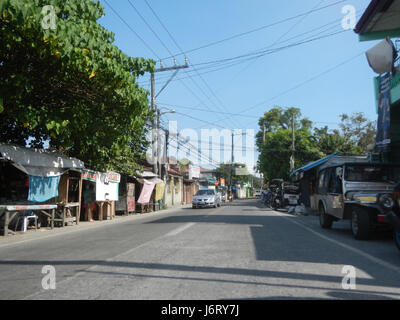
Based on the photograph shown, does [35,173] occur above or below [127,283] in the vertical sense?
above

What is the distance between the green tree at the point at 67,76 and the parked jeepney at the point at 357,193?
6.89 meters

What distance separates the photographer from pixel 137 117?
1246cm

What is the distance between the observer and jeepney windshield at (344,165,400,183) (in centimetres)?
1027

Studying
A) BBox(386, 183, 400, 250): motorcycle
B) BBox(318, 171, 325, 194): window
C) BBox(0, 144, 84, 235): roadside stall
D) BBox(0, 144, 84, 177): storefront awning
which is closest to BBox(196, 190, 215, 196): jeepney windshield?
BBox(0, 144, 84, 235): roadside stall

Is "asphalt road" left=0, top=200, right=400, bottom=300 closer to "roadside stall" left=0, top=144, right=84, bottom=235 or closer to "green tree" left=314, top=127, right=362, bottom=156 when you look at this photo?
"roadside stall" left=0, top=144, right=84, bottom=235

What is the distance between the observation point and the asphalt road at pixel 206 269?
422cm

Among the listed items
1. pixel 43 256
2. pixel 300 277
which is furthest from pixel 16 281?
pixel 300 277

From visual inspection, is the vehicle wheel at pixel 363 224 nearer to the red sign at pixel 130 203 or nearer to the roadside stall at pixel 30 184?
the roadside stall at pixel 30 184

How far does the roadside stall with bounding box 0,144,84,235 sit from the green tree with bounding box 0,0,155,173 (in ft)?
3.75

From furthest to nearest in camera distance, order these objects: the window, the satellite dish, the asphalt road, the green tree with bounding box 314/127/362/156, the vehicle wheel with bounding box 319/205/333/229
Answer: the green tree with bounding box 314/127/362/156
the satellite dish
the window
the vehicle wheel with bounding box 319/205/333/229
the asphalt road
